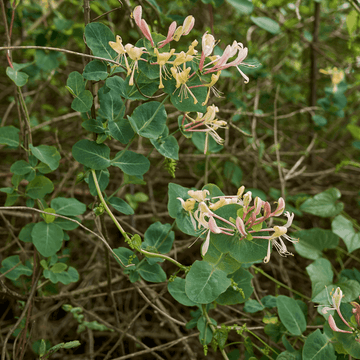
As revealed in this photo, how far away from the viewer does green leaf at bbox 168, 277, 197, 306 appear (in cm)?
72

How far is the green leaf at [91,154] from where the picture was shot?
0.68 metres

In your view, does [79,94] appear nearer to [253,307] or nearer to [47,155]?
[47,155]

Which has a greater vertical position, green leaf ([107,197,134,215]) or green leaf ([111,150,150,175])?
green leaf ([111,150,150,175])

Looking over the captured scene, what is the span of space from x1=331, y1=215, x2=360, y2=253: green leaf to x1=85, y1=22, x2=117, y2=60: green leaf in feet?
2.83

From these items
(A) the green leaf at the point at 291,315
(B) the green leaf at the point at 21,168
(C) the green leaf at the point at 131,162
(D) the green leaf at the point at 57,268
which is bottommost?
(D) the green leaf at the point at 57,268

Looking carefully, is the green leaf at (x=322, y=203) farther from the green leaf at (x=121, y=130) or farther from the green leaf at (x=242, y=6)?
the green leaf at (x=121, y=130)

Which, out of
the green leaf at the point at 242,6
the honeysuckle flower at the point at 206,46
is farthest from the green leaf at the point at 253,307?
the green leaf at the point at 242,6

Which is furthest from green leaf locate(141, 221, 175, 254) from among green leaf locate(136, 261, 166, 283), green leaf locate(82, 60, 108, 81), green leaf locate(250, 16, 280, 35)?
green leaf locate(250, 16, 280, 35)

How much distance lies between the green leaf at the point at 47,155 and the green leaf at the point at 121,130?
0.70 ft

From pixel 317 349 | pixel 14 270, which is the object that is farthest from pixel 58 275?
pixel 317 349

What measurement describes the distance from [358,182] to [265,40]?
3.48 feet

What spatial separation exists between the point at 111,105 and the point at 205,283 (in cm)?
41

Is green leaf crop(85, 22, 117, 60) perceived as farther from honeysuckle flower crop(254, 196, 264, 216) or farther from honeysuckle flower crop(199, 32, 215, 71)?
honeysuckle flower crop(254, 196, 264, 216)

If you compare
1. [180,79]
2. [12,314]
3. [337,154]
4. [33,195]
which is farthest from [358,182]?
[12,314]
